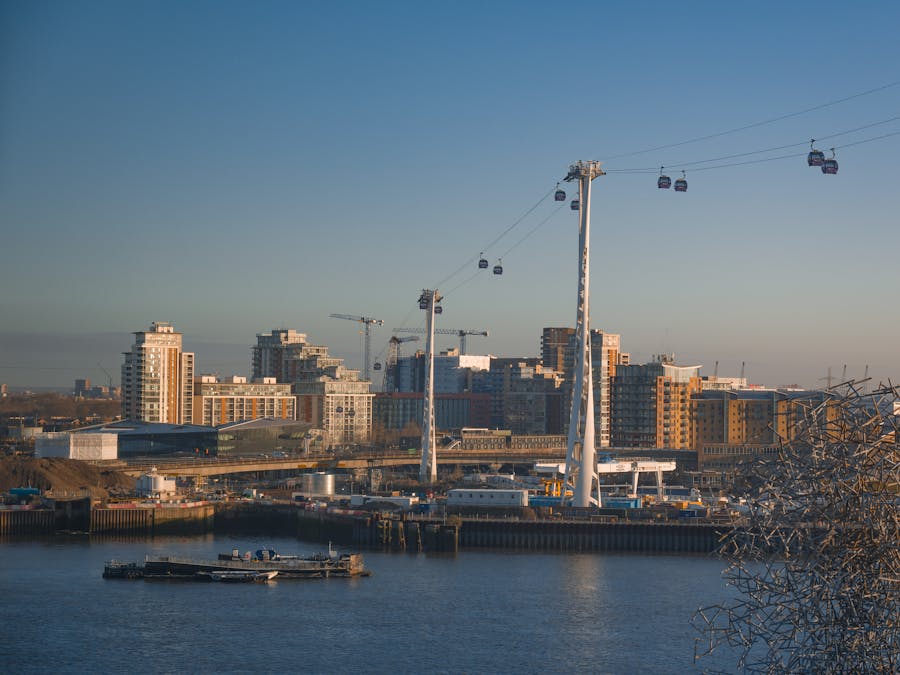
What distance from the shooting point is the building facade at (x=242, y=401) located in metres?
71.9

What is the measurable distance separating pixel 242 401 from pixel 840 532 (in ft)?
217

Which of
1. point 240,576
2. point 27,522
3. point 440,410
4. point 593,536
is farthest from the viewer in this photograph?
point 440,410

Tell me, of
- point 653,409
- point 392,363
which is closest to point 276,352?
point 392,363

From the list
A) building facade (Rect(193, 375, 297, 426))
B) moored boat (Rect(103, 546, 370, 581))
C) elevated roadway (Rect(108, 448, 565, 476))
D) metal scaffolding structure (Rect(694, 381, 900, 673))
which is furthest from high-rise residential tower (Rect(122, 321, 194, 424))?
metal scaffolding structure (Rect(694, 381, 900, 673))

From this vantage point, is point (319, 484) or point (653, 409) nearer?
point (319, 484)

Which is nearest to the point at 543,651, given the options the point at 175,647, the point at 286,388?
the point at 175,647

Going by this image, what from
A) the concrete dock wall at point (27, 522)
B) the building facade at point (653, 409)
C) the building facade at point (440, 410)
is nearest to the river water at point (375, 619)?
the concrete dock wall at point (27, 522)

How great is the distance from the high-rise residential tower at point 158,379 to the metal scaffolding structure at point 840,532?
60.9 metres

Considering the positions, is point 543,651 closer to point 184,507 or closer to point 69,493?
point 184,507

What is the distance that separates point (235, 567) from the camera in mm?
23250

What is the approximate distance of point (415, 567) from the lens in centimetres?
2483

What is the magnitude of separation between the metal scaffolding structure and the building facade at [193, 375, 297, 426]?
64087 millimetres

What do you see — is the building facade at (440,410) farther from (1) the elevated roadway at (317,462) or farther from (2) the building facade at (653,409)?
(1) the elevated roadway at (317,462)

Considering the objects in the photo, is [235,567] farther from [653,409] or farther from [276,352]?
[276,352]
